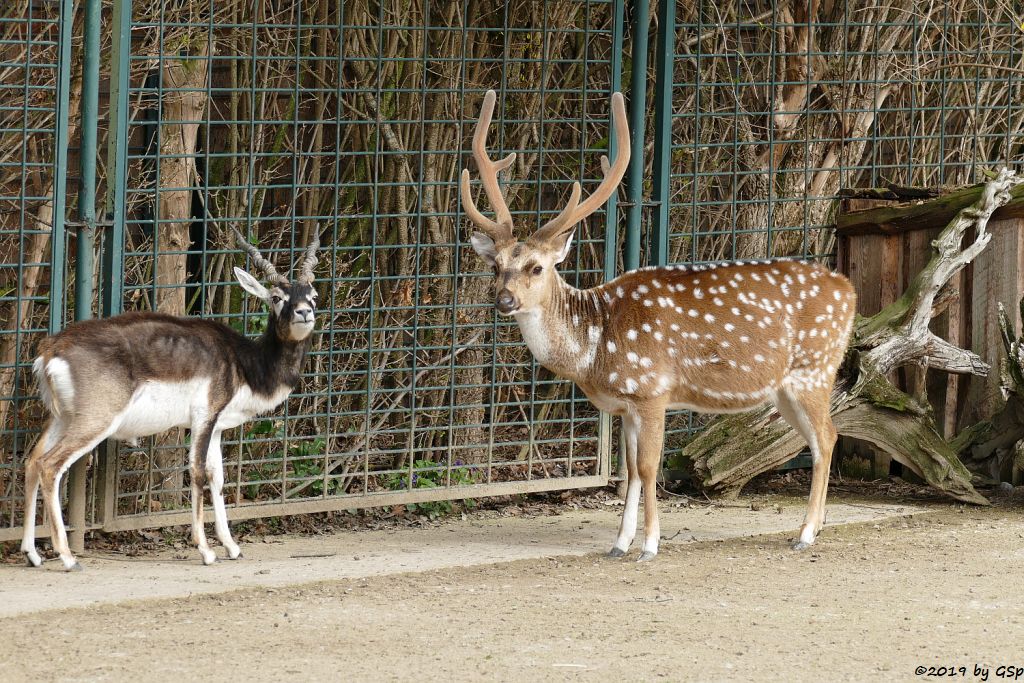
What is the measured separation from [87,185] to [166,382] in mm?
1046

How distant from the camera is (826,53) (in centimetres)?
927

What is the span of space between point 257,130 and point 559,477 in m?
2.71

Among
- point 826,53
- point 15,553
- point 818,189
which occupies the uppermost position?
point 826,53

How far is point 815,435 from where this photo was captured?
25.3 ft

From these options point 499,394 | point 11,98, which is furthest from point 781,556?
point 11,98

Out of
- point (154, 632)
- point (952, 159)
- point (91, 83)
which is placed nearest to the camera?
point (154, 632)

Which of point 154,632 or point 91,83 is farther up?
point 91,83

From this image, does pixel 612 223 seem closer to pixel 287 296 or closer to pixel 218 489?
pixel 287 296

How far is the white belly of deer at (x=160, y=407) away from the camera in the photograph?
681cm

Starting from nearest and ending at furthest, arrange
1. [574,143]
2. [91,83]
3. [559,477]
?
[91,83] < [559,477] < [574,143]

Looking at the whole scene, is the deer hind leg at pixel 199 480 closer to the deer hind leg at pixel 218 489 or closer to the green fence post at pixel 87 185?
the deer hind leg at pixel 218 489

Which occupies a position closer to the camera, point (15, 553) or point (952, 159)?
point (15, 553)

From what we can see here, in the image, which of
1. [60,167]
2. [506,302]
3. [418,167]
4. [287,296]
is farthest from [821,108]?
[60,167]

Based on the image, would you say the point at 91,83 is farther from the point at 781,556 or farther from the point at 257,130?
the point at 781,556
